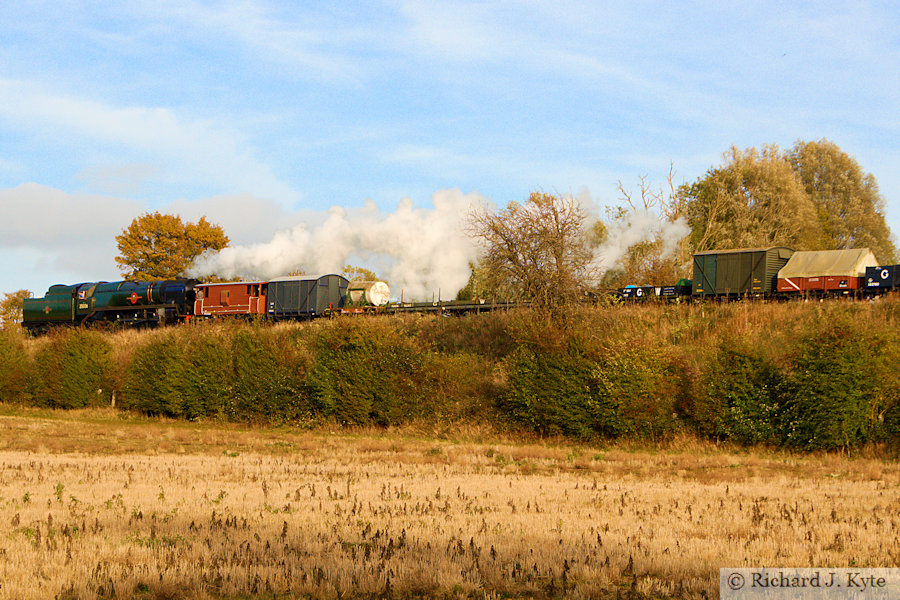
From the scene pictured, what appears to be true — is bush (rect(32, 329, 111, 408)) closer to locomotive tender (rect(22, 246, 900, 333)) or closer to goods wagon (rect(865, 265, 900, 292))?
locomotive tender (rect(22, 246, 900, 333))

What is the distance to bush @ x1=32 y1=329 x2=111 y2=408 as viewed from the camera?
155ft

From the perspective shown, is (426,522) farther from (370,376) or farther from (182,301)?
(182,301)

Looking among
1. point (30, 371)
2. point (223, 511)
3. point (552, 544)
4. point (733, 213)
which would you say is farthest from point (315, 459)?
point (733, 213)

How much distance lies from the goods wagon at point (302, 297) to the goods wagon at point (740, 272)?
2437cm

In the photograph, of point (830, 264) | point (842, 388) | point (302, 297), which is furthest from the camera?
point (302, 297)

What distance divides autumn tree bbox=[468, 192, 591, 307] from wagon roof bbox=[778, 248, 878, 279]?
11227mm

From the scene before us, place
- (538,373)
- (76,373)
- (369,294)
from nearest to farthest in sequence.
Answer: (538,373)
(76,373)
(369,294)

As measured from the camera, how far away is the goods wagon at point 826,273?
39250 millimetres

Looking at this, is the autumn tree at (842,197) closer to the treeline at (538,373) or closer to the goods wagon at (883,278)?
the goods wagon at (883,278)

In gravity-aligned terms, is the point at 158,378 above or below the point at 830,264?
below

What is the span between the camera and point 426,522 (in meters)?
13.5

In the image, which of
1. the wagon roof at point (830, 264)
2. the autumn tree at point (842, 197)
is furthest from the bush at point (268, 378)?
the autumn tree at point (842, 197)

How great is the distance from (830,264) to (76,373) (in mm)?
43802

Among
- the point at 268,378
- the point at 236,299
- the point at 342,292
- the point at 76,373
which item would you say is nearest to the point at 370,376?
the point at 268,378
